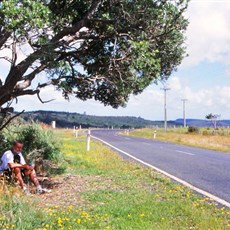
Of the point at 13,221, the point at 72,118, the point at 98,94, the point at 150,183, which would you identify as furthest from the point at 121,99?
the point at 72,118

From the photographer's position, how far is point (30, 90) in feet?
34.1

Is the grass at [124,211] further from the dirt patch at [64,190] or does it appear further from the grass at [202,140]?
the grass at [202,140]

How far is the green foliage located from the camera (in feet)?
40.2

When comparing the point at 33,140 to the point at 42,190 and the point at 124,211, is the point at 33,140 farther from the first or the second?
the point at 124,211

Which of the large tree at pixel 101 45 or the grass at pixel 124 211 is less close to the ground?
the large tree at pixel 101 45

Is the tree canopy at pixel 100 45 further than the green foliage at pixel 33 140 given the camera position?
No

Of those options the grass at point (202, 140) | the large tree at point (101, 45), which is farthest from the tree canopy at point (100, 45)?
the grass at point (202, 140)

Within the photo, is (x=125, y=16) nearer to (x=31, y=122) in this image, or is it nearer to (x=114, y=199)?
(x=114, y=199)

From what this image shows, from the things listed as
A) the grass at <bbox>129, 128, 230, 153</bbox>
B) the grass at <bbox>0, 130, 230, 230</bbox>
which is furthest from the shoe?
the grass at <bbox>129, 128, 230, 153</bbox>

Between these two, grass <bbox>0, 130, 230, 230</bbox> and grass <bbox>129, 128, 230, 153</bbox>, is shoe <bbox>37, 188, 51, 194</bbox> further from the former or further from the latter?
grass <bbox>129, 128, 230, 153</bbox>

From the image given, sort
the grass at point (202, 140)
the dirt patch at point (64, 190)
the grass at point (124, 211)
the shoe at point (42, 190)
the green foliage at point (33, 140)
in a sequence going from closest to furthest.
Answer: the grass at point (124, 211)
the dirt patch at point (64, 190)
the shoe at point (42, 190)
the green foliage at point (33, 140)
the grass at point (202, 140)

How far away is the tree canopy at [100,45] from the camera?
27.4 feet

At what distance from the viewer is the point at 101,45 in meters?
10.2

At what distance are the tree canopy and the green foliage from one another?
2.16 meters
